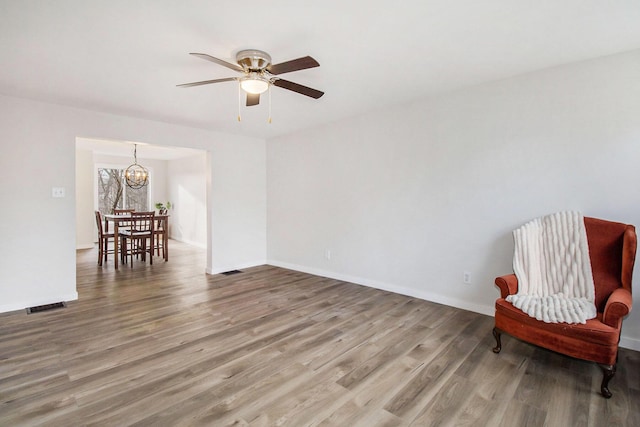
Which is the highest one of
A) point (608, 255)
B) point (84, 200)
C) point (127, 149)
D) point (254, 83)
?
point (127, 149)

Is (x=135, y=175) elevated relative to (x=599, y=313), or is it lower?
elevated

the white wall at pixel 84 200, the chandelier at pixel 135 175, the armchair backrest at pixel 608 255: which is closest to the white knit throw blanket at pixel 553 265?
the armchair backrest at pixel 608 255

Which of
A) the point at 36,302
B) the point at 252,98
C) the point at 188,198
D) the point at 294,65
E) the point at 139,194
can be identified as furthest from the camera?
the point at 139,194

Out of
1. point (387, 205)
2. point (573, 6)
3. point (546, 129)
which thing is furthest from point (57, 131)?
point (546, 129)

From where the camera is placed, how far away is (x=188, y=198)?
26.5ft

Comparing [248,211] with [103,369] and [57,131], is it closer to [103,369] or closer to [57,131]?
[57,131]

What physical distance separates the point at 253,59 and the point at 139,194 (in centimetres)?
802

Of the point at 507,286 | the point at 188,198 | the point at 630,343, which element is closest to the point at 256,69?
the point at 507,286

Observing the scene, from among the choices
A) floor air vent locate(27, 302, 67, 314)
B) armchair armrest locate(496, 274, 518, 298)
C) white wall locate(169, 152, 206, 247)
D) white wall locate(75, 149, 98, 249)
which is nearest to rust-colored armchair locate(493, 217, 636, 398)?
armchair armrest locate(496, 274, 518, 298)

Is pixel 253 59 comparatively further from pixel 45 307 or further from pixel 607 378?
pixel 45 307

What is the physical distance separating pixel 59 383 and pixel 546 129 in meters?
4.29

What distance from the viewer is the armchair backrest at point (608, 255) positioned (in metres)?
2.23

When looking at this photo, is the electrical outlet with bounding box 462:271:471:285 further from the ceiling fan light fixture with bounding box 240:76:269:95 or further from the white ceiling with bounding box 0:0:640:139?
the ceiling fan light fixture with bounding box 240:76:269:95

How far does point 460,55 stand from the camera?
2430 mm
